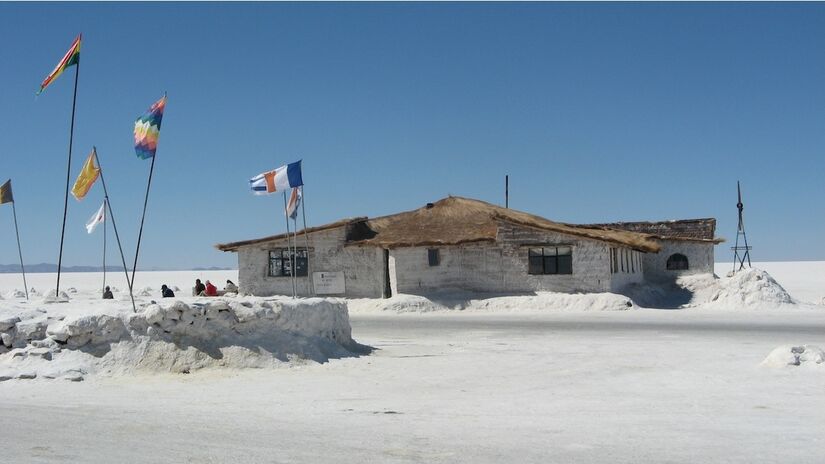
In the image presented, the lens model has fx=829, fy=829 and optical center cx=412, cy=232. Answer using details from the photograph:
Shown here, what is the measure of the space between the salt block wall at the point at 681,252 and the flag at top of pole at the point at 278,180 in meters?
23.8

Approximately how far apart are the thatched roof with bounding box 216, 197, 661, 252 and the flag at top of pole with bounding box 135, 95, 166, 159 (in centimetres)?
1867

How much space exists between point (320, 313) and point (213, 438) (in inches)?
300

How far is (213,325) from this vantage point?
14023 millimetres

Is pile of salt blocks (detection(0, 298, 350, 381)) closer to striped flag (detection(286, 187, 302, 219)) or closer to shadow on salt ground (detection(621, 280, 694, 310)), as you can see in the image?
striped flag (detection(286, 187, 302, 219))

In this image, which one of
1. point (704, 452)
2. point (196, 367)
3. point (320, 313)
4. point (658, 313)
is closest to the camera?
point (704, 452)

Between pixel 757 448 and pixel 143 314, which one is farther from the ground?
pixel 143 314

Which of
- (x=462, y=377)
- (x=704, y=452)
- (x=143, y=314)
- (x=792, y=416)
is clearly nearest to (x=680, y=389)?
(x=792, y=416)

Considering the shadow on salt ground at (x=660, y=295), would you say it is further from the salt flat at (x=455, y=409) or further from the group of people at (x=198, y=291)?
the group of people at (x=198, y=291)

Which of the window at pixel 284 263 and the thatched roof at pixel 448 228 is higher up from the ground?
the thatched roof at pixel 448 228

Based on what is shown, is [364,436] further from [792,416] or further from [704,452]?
[792,416]

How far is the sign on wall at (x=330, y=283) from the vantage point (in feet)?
116

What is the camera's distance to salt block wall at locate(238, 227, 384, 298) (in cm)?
3509

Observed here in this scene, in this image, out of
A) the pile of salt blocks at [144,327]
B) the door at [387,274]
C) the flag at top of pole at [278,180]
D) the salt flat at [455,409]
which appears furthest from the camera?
the door at [387,274]

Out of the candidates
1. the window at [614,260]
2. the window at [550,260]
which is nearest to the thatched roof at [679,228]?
the window at [614,260]
